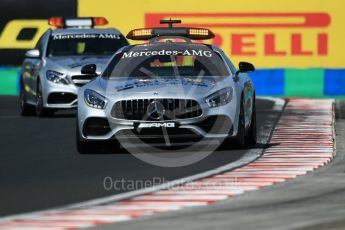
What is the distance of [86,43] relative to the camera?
963 inches

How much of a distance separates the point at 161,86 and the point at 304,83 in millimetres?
14290

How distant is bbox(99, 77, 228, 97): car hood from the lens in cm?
1611

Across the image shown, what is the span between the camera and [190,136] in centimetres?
1603

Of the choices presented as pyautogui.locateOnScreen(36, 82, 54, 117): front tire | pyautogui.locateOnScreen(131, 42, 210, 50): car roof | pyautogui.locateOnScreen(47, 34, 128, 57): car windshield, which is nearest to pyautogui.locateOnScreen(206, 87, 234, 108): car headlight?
pyautogui.locateOnScreen(131, 42, 210, 50): car roof

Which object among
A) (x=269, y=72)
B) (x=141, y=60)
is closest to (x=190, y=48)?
(x=141, y=60)

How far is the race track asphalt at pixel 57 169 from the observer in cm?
1208

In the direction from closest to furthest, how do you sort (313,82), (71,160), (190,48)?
(71,160), (190,48), (313,82)

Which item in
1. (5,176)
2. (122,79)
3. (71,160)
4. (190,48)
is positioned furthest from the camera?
(190,48)

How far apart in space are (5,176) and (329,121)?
8765 mm

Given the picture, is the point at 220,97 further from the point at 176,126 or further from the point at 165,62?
the point at 165,62

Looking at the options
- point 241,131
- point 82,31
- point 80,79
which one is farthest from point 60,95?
point 241,131

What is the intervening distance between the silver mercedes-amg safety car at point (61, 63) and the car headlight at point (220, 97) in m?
6.42

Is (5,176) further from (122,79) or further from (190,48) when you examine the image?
(190,48)

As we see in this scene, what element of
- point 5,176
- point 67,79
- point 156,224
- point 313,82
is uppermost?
point 156,224
